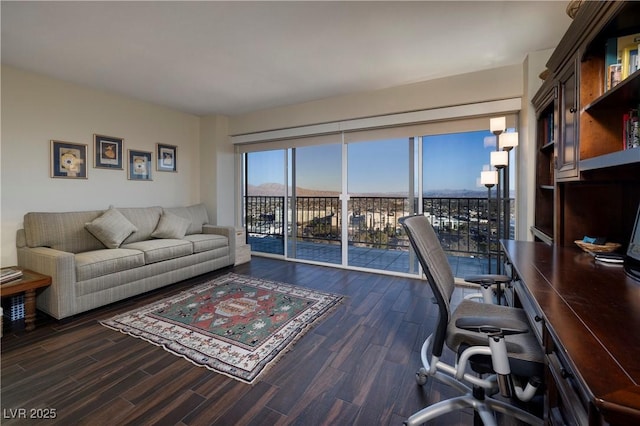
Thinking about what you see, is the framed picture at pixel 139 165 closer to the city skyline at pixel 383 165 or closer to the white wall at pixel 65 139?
the white wall at pixel 65 139

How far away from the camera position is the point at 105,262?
2.77m

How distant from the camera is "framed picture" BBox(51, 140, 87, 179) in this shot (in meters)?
3.27

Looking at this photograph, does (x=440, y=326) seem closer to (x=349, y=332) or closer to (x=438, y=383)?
(x=438, y=383)

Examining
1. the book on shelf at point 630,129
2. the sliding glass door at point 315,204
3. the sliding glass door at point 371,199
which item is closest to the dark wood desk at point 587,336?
the book on shelf at point 630,129

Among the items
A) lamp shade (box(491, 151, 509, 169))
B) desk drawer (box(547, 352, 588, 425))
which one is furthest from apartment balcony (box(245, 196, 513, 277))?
desk drawer (box(547, 352, 588, 425))

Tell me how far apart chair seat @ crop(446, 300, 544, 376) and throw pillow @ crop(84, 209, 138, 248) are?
353 cm

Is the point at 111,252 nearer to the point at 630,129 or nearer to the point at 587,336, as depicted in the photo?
the point at 587,336

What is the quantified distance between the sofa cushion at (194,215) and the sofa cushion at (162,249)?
616mm

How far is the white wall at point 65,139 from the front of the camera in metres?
2.94

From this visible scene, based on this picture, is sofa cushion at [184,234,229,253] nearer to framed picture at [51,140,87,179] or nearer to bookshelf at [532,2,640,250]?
framed picture at [51,140,87,179]

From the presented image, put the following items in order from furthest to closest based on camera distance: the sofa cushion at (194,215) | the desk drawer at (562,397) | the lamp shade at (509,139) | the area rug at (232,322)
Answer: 1. the sofa cushion at (194,215)
2. the lamp shade at (509,139)
3. the area rug at (232,322)
4. the desk drawer at (562,397)

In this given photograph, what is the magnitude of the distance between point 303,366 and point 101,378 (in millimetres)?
1262

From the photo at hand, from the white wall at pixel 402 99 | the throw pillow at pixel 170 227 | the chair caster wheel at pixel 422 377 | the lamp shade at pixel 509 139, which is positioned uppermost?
the white wall at pixel 402 99

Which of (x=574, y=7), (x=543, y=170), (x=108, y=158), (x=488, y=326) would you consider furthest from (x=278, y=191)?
(x=488, y=326)
